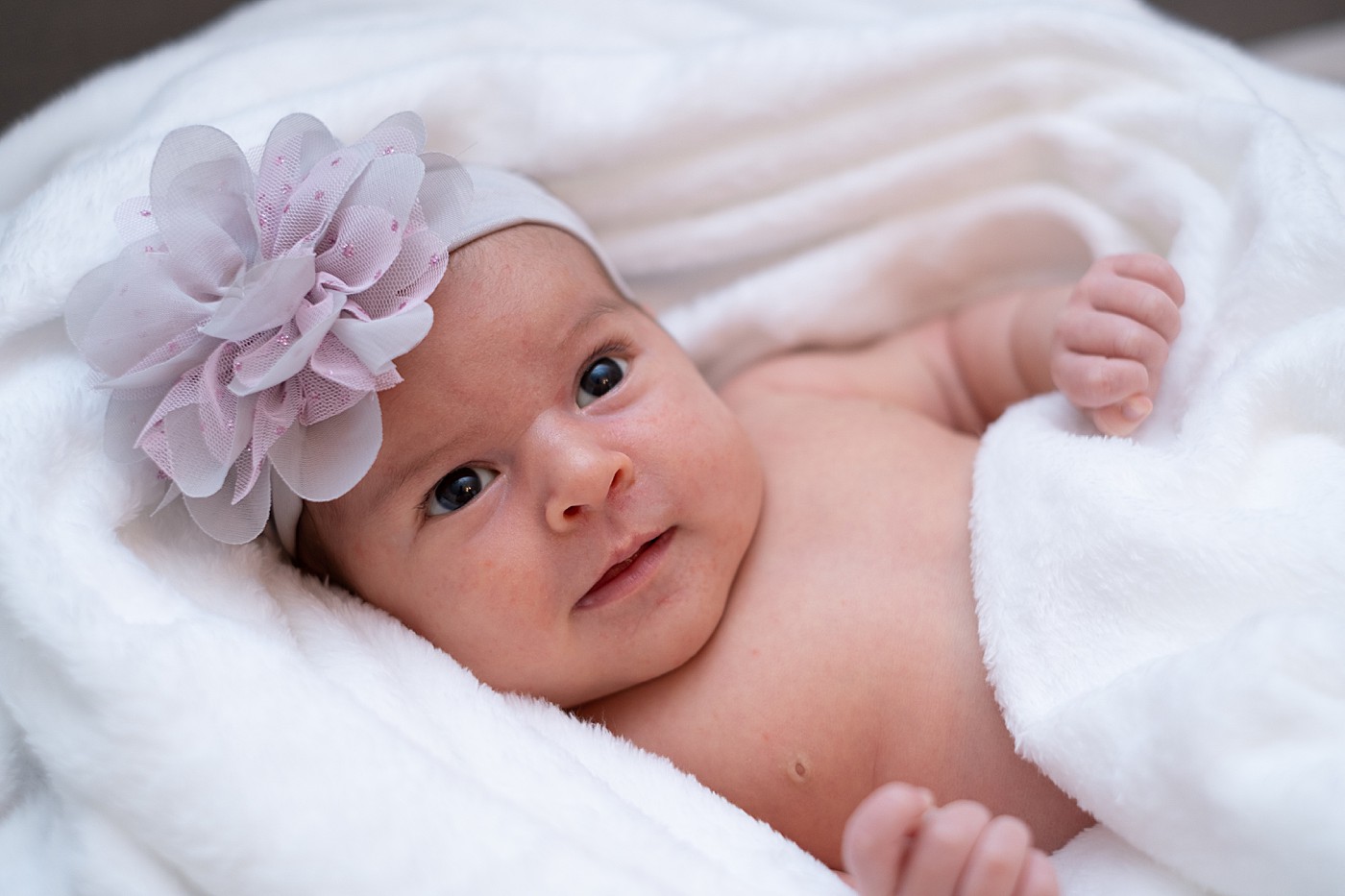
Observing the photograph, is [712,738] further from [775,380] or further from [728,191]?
[728,191]

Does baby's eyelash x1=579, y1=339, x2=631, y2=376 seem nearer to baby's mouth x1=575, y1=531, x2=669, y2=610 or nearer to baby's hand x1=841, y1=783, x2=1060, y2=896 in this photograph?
baby's mouth x1=575, y1=531, x2=669, y2=610

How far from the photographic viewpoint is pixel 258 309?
839 mm

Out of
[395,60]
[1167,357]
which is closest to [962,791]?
[1167,357]

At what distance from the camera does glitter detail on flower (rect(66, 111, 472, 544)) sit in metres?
0.86

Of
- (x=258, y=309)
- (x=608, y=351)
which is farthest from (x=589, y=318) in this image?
(x=258, y=309)

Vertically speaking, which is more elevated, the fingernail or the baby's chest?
the fingernail

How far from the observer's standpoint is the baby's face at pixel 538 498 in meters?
0.96

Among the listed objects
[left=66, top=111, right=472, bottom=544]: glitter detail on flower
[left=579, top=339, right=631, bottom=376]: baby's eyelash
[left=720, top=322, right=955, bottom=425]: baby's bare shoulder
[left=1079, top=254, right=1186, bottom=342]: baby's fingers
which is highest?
[left=66, top=111, right=472, bottom=544]: glitter detail on flower

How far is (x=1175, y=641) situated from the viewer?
882mm

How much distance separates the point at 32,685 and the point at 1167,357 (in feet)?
3.48

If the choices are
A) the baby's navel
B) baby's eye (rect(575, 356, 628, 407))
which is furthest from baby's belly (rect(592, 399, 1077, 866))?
baby's eye (rect(575, 356, 628, 407))

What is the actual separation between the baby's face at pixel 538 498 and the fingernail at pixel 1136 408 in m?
0.38

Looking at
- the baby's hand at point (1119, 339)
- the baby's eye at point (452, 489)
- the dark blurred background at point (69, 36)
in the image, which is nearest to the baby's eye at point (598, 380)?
the baby's eye at point (452, 489)

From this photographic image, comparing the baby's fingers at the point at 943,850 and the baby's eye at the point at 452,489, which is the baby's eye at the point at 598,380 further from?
the baby's fingers at the point at 943,850
